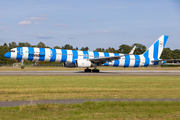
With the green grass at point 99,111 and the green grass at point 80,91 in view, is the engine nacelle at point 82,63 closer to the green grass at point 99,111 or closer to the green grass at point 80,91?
the green grass at point 80,91

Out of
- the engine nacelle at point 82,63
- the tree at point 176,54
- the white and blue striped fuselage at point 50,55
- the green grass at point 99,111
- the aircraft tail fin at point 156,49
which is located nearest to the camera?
the green grass at point 99,111

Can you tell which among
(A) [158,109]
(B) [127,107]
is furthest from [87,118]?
(A) [158,109]

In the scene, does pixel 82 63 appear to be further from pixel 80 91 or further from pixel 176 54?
pixel 176 54

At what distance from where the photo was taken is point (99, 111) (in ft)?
31.0

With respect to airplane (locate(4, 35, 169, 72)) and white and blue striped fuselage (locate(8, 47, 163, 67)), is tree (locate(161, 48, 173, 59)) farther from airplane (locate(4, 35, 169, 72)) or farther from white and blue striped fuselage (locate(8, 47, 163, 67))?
white and blue striped fuselage (locate(8, 47, 163, 67))

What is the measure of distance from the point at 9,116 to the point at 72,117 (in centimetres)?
245

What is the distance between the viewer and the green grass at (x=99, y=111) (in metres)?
8.46

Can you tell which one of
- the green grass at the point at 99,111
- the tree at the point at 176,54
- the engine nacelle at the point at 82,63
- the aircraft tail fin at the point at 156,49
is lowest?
the green grass at the point at 99,111

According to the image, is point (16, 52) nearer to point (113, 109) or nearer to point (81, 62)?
point (81, 62)

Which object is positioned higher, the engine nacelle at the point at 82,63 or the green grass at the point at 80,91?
the engine nacelle at the point at 82,63

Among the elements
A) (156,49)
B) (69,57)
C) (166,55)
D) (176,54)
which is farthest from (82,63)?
(176,54)

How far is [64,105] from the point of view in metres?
10.4

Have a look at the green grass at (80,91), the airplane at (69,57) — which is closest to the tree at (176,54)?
the airplane at (69,57)

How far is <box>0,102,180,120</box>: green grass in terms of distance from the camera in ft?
27.8
